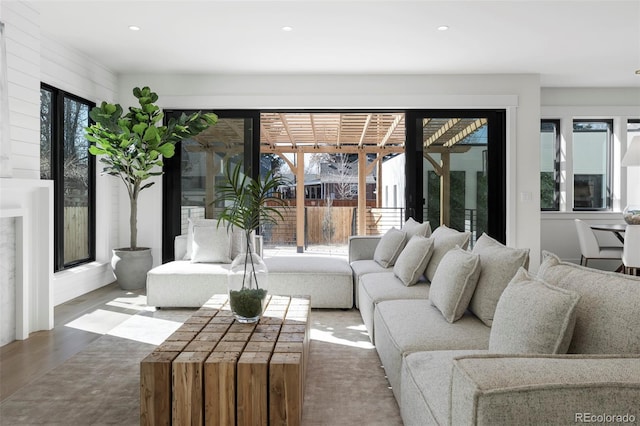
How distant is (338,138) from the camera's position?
30.4 feet

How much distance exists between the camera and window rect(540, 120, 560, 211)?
22.5 feet

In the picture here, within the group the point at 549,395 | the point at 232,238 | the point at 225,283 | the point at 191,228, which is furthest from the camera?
the point at 191,228

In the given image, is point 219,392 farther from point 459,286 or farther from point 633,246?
point 633,246

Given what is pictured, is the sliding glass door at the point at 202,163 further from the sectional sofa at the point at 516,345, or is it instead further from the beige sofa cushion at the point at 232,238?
the sectional sofa at the point at 516,345

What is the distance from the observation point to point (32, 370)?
2854mm

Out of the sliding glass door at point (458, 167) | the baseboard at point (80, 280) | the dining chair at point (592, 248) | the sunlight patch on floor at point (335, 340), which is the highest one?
the sliding glass door at point (458, 167)

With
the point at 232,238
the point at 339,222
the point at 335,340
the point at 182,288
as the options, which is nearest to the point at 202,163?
the point at 232,238

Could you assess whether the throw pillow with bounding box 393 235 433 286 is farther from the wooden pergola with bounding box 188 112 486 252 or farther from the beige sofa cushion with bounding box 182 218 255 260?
the wooden pergola with bounding box 188 112 486 252

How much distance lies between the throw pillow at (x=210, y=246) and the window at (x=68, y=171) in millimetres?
1399

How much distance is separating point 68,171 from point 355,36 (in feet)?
10.9

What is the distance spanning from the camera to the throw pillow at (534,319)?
1.45 meters

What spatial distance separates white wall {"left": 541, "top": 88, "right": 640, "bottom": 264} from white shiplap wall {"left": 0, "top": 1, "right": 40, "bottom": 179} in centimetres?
621

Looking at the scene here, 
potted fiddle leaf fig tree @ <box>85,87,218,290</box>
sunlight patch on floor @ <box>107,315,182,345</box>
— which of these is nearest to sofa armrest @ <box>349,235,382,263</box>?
sunlight patch on floor @ <box>107,315,182,345</box>

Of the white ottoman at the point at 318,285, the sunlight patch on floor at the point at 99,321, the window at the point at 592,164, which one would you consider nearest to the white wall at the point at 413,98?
the window at the point at 592,164
